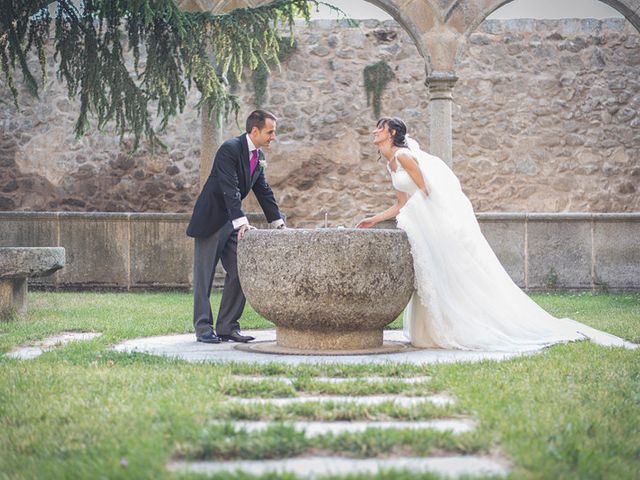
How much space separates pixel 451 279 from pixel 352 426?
3.04 meters

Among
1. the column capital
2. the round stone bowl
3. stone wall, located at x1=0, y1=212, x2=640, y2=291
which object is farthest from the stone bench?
the column capital

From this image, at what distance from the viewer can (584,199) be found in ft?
46.6

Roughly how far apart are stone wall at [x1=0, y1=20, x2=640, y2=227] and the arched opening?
2 centimetres

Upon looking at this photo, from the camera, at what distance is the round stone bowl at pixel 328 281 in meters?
5.21

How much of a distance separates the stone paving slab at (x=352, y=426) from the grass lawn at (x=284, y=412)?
6cm

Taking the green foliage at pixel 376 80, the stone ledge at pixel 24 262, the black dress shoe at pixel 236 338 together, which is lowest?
the black dress shoe at pixel 236 338

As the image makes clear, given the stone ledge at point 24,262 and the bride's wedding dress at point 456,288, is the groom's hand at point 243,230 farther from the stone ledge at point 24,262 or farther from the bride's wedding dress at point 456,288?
the stone ledge at point 24,262

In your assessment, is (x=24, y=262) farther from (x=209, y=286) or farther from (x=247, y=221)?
(x=247, y=221)

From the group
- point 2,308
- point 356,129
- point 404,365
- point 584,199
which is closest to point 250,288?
point 404,365

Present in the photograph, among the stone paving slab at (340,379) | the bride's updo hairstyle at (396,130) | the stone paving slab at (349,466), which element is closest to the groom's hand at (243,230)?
the bride's updo hairstyle at (396,130)

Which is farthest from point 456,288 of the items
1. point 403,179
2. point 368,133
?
point 368,133

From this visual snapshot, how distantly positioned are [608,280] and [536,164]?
340 cm

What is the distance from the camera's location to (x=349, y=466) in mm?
2600

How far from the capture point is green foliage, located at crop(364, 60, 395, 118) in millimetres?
13961
